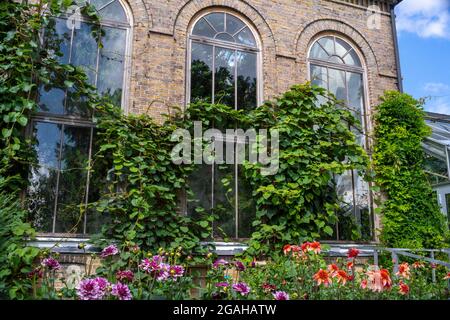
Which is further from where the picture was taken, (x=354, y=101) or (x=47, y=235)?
(x=354, y=101)

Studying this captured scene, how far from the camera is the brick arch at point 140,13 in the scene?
6.67 m

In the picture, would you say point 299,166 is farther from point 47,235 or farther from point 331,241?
point 47,235

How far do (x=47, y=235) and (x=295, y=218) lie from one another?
3.76 meters

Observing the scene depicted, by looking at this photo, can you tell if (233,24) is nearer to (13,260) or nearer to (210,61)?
(210,61)

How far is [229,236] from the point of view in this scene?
6.39 meters

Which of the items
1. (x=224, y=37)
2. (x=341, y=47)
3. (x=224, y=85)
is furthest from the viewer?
(x=341, y=47)

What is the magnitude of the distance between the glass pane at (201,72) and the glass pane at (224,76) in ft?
0.44

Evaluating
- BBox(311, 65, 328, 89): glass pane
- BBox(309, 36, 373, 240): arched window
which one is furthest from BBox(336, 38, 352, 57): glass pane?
BBox(311, 65, 328, 89): glass pane

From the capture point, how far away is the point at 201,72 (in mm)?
Answer: 6957

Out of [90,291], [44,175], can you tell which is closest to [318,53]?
[44,175]

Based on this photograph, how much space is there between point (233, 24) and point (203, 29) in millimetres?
638

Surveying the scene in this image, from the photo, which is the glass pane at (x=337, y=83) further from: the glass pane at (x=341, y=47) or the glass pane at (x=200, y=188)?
the glass pane at (x=200, y=188)

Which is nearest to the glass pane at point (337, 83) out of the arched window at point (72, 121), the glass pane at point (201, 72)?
the glass pane at point (201, 72)
